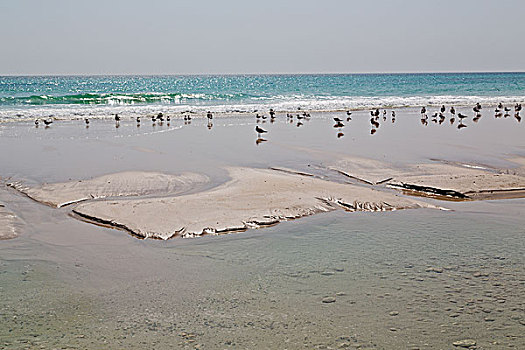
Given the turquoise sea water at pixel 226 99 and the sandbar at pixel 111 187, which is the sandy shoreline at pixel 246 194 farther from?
the turquoise sea water at pixel 226 99

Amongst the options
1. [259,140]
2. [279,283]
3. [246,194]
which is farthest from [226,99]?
[279,283]

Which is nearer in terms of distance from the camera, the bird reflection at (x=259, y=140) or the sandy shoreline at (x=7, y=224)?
the sandy shoreline at (x=7, y=224)

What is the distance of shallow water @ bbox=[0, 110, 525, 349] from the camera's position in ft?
17.8

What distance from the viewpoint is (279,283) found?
6.69m

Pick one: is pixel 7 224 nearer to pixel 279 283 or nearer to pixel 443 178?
pixel 279 283

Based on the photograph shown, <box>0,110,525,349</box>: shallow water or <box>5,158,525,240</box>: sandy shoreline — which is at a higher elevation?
<box>5,158,525,240</box>: sandy shoreline

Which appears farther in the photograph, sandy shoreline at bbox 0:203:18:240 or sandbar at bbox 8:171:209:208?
sandbar at bbox 8:171:209:208

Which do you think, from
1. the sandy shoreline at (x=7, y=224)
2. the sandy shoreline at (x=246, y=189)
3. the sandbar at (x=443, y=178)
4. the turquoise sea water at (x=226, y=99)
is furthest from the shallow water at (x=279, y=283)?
the turquoise sea water at (x=226, y=99)

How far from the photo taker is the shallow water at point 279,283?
5414mm

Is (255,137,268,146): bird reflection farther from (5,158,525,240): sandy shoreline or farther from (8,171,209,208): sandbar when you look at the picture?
(8,171,209,208): sandbar

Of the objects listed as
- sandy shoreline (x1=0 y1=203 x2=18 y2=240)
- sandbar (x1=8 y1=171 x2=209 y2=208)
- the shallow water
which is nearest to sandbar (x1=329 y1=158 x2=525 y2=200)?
the shallow water

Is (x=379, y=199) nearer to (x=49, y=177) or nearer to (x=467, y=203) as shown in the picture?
(x=467, y=203)

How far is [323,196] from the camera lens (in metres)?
11.1

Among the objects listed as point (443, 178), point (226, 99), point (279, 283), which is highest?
point (226, 99)
